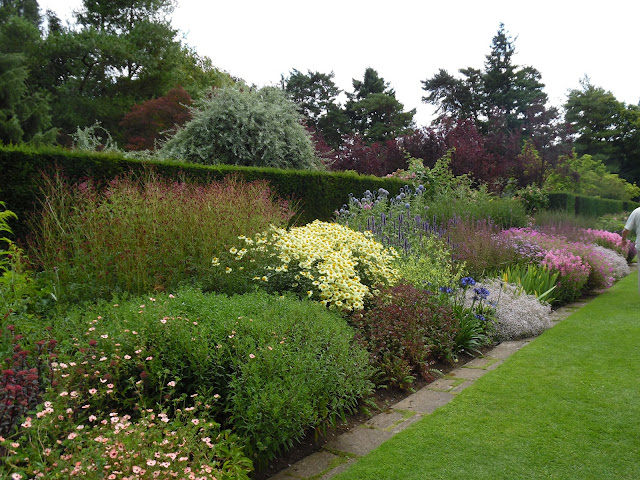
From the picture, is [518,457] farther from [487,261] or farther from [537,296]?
[487,261]

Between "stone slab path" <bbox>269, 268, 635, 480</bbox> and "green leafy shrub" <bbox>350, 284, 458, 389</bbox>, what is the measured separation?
0.20m

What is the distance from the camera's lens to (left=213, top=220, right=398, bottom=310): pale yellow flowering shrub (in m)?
4.00

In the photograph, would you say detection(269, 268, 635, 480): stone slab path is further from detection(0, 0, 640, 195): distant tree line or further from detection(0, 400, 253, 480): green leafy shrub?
detection(0, 0, 640, 195): distant tree line

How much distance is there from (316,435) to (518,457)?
1170 mm

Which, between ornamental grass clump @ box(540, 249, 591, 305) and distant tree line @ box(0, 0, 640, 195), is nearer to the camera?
ornamental grass clump @ box(540, 249, 591, 305)

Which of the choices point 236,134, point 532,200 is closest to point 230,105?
point 236,134

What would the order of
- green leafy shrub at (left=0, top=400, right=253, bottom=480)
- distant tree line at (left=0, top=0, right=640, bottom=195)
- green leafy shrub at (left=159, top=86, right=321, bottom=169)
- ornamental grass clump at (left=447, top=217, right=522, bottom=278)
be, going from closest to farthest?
green leafy shrub at (left=0, top=400, right=253, bottom=480) < ornamental grass clump at (left=447, top=217, right=522, bottom=278) < green leafy shrub at (left=159, top=86, right=321, bottom=169) < distant tree line at (left=0, top=0, right=640, bottom=195)

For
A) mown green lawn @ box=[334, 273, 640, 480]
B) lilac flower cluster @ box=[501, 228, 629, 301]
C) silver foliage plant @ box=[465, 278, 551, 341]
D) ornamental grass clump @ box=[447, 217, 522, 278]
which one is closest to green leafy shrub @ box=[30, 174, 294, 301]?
mown green lawn @ box=[334, 273, 640, 480]

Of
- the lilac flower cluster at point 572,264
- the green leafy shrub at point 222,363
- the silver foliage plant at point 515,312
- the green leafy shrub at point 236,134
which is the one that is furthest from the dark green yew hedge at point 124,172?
the silver foliage plant at point 515,312

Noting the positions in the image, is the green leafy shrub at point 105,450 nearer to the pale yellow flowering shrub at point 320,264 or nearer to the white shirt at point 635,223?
the pale yellow flowering shrub at point 320,264

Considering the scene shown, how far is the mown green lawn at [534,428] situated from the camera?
2521 mm

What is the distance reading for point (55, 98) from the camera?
21562 mm

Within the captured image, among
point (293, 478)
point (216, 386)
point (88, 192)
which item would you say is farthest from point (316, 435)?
point (88, 192)

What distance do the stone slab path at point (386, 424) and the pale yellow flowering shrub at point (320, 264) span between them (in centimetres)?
89
